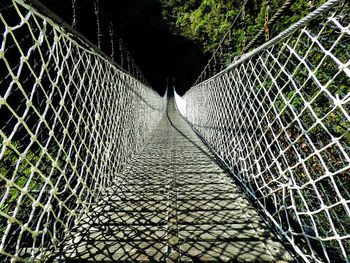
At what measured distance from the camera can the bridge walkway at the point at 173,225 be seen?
2.53 ft

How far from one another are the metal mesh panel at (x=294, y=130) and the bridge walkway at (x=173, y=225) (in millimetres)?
116

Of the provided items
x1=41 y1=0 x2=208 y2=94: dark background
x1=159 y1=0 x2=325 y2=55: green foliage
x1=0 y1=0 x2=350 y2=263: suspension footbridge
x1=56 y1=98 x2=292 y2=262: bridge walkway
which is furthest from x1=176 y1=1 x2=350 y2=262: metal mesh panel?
x1=41 y1=0 x2=208 y2=94: dark background

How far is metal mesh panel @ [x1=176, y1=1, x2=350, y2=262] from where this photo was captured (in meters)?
0.71

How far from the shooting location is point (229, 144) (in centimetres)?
162

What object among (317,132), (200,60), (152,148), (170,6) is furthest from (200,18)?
(317,132)

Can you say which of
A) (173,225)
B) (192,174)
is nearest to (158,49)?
(192,174)

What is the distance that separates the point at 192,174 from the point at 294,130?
761 millimetres

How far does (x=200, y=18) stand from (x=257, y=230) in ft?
50.6

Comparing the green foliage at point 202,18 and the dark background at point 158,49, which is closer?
the green foliage at point 202,18

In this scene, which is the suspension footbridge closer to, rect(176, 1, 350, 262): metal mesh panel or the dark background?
rect(176, 1, 350, 262): metal mesh panel

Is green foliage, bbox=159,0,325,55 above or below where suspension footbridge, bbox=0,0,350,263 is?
above

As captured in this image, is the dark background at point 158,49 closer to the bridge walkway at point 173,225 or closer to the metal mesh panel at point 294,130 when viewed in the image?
the metal mesh panel at point 294,130

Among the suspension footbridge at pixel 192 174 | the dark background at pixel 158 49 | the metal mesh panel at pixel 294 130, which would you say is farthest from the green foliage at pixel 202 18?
the suspension footbridge at pixel 192 174

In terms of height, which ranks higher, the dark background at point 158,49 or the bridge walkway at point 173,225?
the dark background at point 158,49
